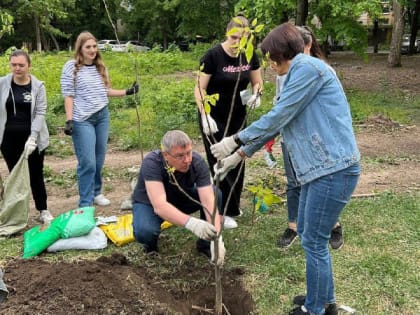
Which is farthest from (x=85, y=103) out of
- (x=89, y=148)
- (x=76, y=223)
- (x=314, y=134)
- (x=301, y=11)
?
(x=301, y=11)

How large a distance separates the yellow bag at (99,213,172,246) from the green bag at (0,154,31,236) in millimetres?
675

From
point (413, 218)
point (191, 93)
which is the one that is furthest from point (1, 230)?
point (191, 93)

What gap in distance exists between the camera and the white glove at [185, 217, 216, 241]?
2.84m

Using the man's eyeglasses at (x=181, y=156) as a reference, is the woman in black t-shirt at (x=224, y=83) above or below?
above

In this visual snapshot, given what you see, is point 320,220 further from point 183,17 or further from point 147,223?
point 183,17

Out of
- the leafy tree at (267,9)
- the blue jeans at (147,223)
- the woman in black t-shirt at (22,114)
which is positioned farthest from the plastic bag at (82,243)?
the leafy tree at (267,9)

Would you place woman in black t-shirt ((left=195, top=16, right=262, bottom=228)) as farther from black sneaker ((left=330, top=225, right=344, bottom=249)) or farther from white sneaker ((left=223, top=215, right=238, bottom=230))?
black sneaker ((left=330, top=225, right=344, bottom=249))

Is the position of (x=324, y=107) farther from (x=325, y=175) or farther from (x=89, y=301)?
(x=89, y=301)

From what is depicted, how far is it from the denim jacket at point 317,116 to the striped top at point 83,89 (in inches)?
91.1

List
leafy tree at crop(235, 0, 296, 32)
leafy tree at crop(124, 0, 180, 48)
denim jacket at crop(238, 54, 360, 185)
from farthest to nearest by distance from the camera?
leafy tree at crop(124, 0, 180, 48), leafy tree at crop(235, 0, 296, 32), denim jacket at crop(238, 54, 360, 185)

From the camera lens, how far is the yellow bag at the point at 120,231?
12.8ft

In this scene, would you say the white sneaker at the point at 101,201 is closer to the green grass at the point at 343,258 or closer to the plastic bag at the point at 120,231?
the plastic bag at the point at 120,231

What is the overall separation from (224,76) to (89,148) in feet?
4.39

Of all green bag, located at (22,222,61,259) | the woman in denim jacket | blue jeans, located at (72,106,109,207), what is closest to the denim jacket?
the woman in denim jacket
